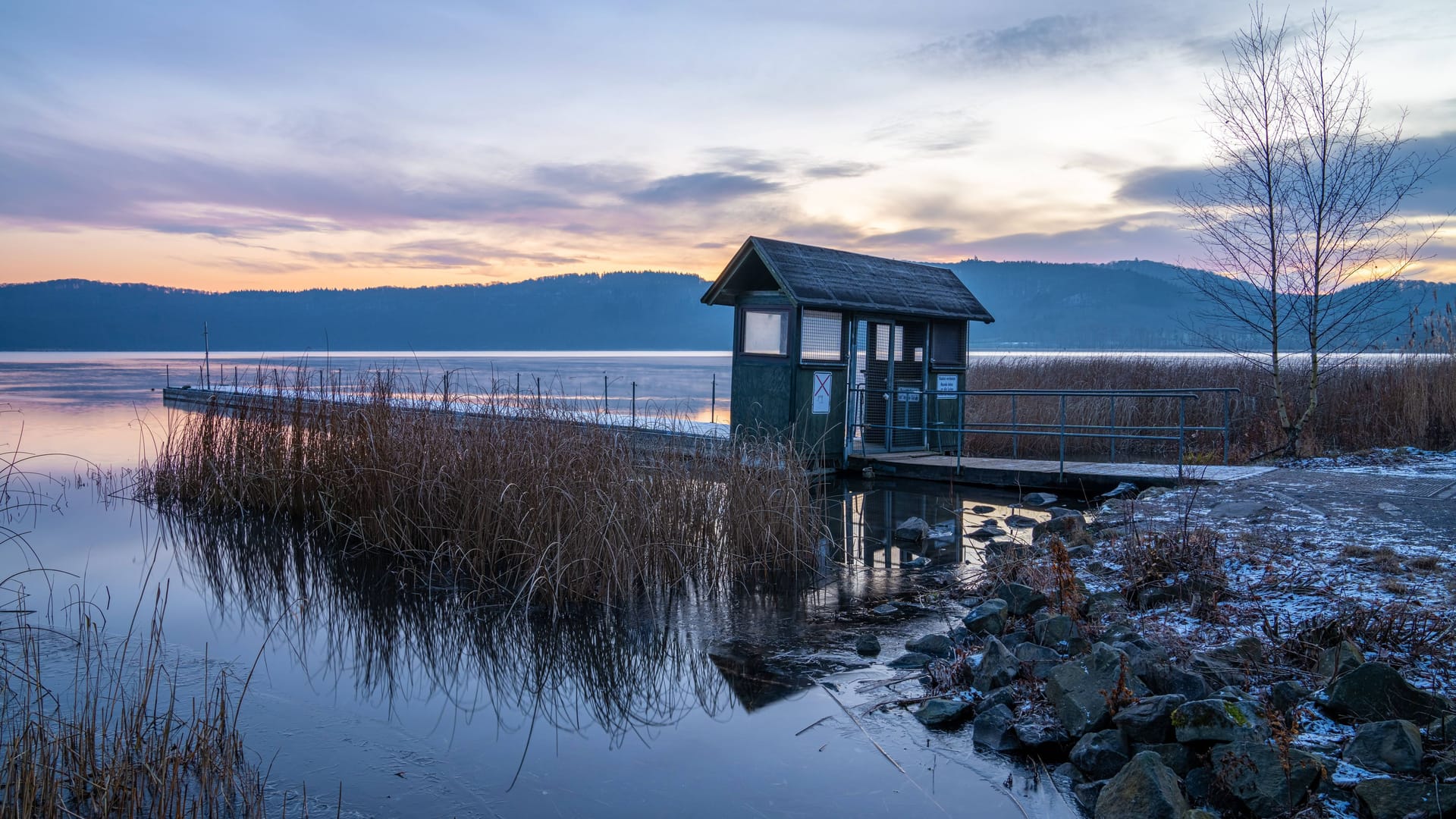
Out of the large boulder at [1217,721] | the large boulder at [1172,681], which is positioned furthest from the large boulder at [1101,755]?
the large boulder at [1172,681]

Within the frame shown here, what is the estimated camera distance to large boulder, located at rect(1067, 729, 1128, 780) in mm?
4254

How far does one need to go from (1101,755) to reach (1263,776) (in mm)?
699

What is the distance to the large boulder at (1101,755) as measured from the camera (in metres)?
4.25

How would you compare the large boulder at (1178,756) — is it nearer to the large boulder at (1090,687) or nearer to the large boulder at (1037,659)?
the large boulder at (1090,687)

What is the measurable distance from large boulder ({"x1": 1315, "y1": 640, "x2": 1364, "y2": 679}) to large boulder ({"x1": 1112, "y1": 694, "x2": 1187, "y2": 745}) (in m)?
0.94

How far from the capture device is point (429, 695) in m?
5.97

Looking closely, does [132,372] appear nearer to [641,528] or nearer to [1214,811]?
[641,528]

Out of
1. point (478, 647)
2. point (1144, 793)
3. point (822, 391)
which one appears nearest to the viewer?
point (1144, 793)

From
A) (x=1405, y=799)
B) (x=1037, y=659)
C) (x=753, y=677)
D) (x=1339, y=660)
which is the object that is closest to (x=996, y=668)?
(x=1037, y=659)

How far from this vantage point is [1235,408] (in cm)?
1827

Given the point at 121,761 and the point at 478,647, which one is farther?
the point at 478,647

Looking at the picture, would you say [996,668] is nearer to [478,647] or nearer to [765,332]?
[478,647]

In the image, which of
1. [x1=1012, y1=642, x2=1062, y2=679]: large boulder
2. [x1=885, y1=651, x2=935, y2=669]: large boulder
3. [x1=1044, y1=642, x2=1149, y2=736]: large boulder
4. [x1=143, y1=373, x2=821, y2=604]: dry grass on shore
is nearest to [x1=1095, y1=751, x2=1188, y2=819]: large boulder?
[x1=1044, y1=642, x2=1149, y2=736]: large boulder

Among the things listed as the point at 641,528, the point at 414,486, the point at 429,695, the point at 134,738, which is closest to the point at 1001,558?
the point at 641,528
